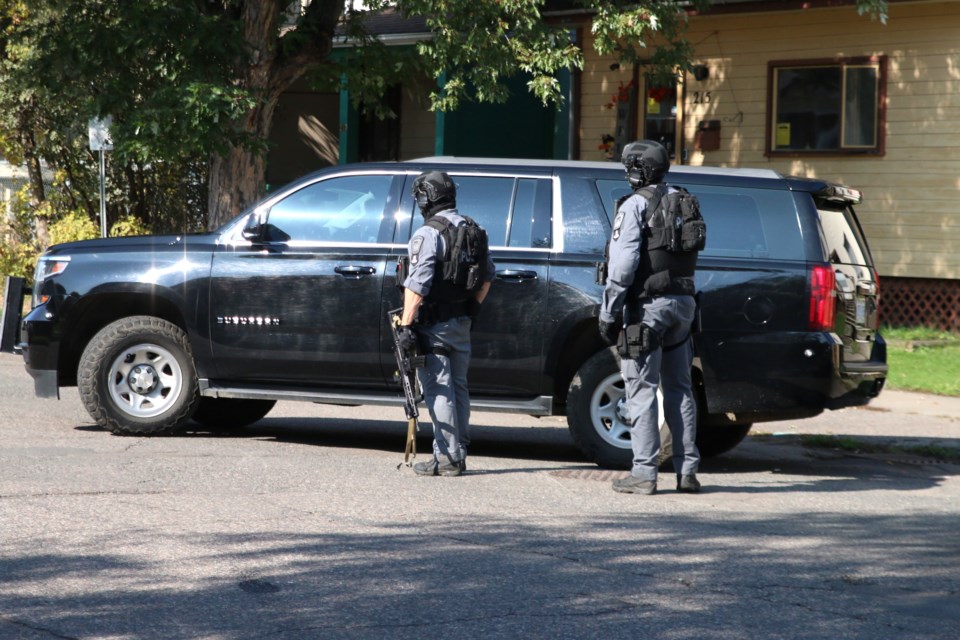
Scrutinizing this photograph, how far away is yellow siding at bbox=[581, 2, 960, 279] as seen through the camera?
17344mm

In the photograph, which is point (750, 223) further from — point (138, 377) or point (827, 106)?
point (827, 106)

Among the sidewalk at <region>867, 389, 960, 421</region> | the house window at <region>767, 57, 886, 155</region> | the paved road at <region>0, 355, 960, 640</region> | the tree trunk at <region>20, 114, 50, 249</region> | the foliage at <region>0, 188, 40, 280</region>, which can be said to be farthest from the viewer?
the tree trunk at <region>20, 114, 50, 249</region>

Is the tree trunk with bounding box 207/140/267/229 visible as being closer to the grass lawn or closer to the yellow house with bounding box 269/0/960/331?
the yellow house with bounding box 269/0/960/331

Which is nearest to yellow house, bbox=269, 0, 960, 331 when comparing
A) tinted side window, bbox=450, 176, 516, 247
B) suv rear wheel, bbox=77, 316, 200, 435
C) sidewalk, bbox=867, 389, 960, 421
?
sidewalk, bbox=867, 389, 960, 421

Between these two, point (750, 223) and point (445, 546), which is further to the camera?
point (750, 223)

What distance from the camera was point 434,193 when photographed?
25.7 feet

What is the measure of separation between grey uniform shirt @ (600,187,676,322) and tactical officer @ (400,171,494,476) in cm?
86

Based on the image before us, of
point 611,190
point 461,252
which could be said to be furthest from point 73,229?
point 461,252

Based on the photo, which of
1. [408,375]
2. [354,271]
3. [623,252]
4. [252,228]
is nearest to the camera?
[623,252]

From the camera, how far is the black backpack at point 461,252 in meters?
7.77

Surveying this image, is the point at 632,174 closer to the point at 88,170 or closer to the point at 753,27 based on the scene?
the point at 753,27

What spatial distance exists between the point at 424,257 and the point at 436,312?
0.35 meters

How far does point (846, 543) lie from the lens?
6.45 m

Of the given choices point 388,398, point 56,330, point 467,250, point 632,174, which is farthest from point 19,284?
point 632,174
